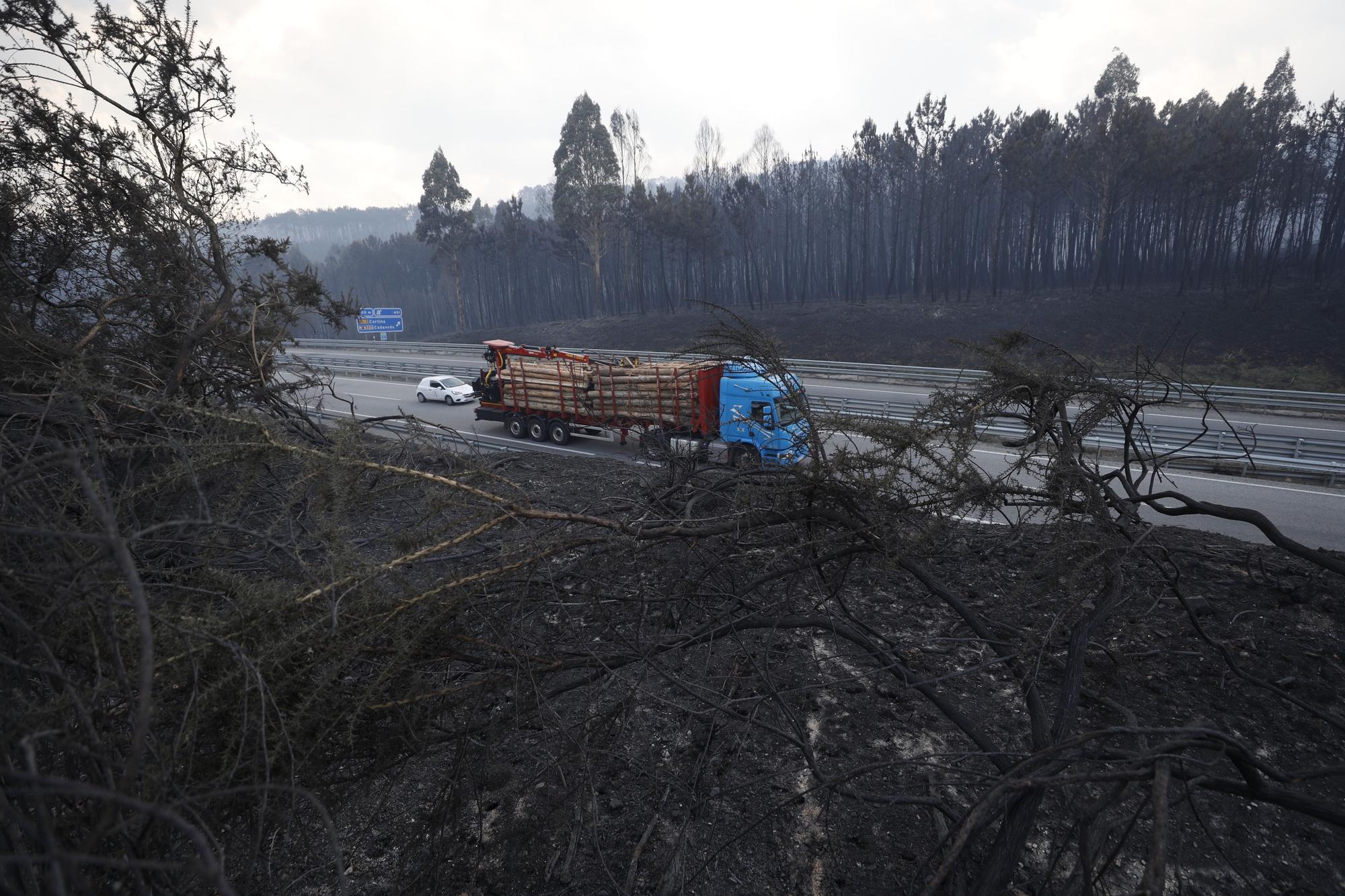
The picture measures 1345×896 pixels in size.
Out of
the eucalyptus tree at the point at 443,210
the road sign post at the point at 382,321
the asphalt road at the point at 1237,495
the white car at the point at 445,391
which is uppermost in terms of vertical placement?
the eucalyptus tree at the point at 443,210

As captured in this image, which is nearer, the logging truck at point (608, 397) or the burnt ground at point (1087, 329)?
the logging truck at point (608, 397)

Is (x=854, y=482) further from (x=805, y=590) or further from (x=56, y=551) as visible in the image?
(x=805, y=590)

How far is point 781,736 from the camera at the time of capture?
12.2 ft

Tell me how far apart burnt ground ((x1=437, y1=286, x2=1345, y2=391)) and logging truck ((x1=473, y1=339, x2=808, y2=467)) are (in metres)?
7.16

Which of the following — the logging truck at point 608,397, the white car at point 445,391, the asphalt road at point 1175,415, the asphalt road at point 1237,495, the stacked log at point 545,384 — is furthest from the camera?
the white car at point 445,391

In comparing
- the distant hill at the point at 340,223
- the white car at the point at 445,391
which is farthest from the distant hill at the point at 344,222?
the white car at the point at 445,391

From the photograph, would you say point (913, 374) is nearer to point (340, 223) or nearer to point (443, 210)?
point (443, 210)

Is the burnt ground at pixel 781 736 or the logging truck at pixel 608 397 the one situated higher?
the logging truck at pixel 608 397

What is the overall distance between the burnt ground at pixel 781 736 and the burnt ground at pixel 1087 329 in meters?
17.3

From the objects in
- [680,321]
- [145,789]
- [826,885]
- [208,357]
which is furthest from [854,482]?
[680,321]

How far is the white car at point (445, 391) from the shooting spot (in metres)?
22.8

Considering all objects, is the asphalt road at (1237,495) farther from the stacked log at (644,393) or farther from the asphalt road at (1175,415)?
the stacked log at (644,393)

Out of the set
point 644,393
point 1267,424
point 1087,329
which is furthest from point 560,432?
point 1087,329

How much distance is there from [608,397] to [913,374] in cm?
1441
